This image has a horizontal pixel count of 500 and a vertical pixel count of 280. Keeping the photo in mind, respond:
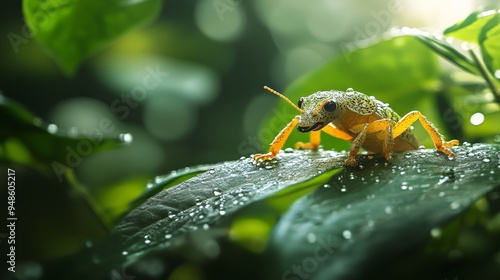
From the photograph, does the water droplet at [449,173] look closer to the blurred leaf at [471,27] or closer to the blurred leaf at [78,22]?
the blurred leaf at [471,27]

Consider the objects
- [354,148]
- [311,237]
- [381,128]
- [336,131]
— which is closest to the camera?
[311,237]

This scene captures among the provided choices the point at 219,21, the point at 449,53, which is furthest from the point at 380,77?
the point at 219,21

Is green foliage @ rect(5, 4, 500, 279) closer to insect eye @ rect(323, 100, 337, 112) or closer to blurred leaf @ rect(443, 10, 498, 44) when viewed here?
blurred leaf @ rect(443, 10, 498, 44)

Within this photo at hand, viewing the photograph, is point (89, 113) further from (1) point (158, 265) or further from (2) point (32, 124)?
(1) point (158, 265)

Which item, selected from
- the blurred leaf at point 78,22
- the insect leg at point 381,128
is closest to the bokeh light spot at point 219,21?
the blurred leaf at point 78,22

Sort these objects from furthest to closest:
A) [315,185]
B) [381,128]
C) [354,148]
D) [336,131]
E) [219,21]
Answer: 1. [219,21]
2. [336,131]
3. [381,128]
4. [354,148]
5. [315,185]

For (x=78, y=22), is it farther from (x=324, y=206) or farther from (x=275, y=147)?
(x=324, y=206)
